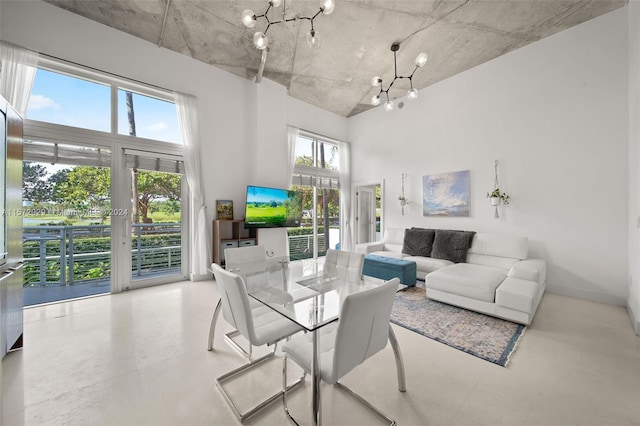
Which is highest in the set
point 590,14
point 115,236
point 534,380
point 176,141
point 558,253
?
point 590,14

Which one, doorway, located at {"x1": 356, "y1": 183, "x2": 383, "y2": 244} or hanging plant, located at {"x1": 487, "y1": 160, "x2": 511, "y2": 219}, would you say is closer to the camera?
hanging plant, located at {"x1": 487, "y1": 160, "x2": 511, "y2": 219}

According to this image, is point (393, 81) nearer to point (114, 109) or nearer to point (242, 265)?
point (242, 265)

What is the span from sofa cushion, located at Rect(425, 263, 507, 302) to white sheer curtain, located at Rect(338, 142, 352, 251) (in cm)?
327

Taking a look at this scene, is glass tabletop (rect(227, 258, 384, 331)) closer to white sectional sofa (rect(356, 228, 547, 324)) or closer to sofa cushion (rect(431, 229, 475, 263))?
white sectional sofa (rect(356, 228, 547, 324))

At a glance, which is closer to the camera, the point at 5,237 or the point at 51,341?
the point at 5,237

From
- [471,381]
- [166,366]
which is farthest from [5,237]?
[471,381]

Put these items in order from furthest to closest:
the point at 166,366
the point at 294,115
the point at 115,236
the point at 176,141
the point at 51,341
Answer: the point at 294,115
the point at 176,141
the point at 115,236
the point at 51,341
the point at 166,366

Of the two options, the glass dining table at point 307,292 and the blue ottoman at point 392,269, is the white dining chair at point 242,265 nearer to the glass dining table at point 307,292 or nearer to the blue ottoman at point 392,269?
the glass dining table at point 307,292

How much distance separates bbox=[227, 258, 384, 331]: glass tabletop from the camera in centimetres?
152

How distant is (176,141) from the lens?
420cm

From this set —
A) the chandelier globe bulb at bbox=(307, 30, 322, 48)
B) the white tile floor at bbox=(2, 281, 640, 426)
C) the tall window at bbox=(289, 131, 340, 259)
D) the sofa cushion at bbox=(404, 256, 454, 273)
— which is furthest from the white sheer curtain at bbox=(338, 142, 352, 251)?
the chandelier globe bulb at bbox=(307, 30, 322, 48)

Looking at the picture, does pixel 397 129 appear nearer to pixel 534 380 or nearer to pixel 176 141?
pixel 176 141

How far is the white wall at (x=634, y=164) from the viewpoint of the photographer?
2.62m

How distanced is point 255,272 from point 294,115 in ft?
14.2
